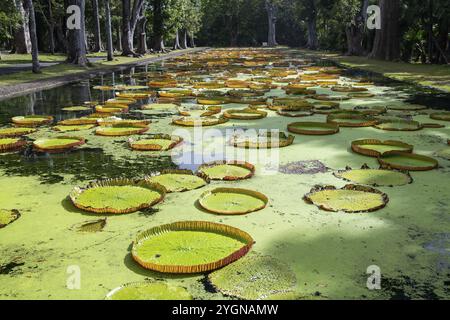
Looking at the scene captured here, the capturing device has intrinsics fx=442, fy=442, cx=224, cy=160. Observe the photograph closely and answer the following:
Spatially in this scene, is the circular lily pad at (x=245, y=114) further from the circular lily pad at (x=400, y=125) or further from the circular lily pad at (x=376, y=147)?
the circular lily pad at (x=376, y=147)

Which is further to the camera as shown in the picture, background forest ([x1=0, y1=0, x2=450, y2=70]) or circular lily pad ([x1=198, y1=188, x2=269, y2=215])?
background forest ([x1=0, y1=0, x2=450, y2=70])

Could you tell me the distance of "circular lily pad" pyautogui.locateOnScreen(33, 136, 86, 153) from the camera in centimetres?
476

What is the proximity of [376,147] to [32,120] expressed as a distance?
4676mm

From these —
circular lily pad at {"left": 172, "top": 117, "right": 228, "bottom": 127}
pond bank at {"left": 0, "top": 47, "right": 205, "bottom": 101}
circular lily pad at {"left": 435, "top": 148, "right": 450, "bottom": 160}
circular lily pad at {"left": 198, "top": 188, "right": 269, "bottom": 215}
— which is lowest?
circular lily pad at {"left": 198, "top": 188, "right": 269, "bottom": 215}

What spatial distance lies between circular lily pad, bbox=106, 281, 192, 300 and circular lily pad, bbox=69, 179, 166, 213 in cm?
99

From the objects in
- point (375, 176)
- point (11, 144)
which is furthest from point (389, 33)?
point (11, 144)

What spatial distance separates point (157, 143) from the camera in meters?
4.96

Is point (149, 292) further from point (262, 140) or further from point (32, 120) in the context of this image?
point (32, 120)

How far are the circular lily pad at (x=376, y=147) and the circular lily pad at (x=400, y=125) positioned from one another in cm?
91

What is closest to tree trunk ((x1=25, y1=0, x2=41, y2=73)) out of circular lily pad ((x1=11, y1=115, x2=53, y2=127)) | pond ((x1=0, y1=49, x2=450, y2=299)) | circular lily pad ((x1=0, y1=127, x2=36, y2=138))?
circular lily pad ((x1=11, y1=115, x2=53, y2=127))

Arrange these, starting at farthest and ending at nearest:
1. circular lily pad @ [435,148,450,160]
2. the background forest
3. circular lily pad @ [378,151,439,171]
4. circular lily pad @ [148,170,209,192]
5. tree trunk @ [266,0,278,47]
→ tree trunk @ [266,0,278,47] → the background forest → circular lily pad @ [435,148,450,160] → circular lily pad @ [378,151,439,171] → circular lily pad @ [148,170,209,192]

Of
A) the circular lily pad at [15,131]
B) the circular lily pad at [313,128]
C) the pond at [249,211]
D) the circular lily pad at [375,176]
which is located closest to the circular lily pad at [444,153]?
the pond at [249,211]

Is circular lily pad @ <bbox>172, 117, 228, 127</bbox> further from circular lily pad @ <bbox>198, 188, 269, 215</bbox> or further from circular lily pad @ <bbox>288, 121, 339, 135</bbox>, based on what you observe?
circular lily pad @ <bbox>198, 188, 269, 215</bbox>

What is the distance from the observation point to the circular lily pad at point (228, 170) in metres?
3.76
